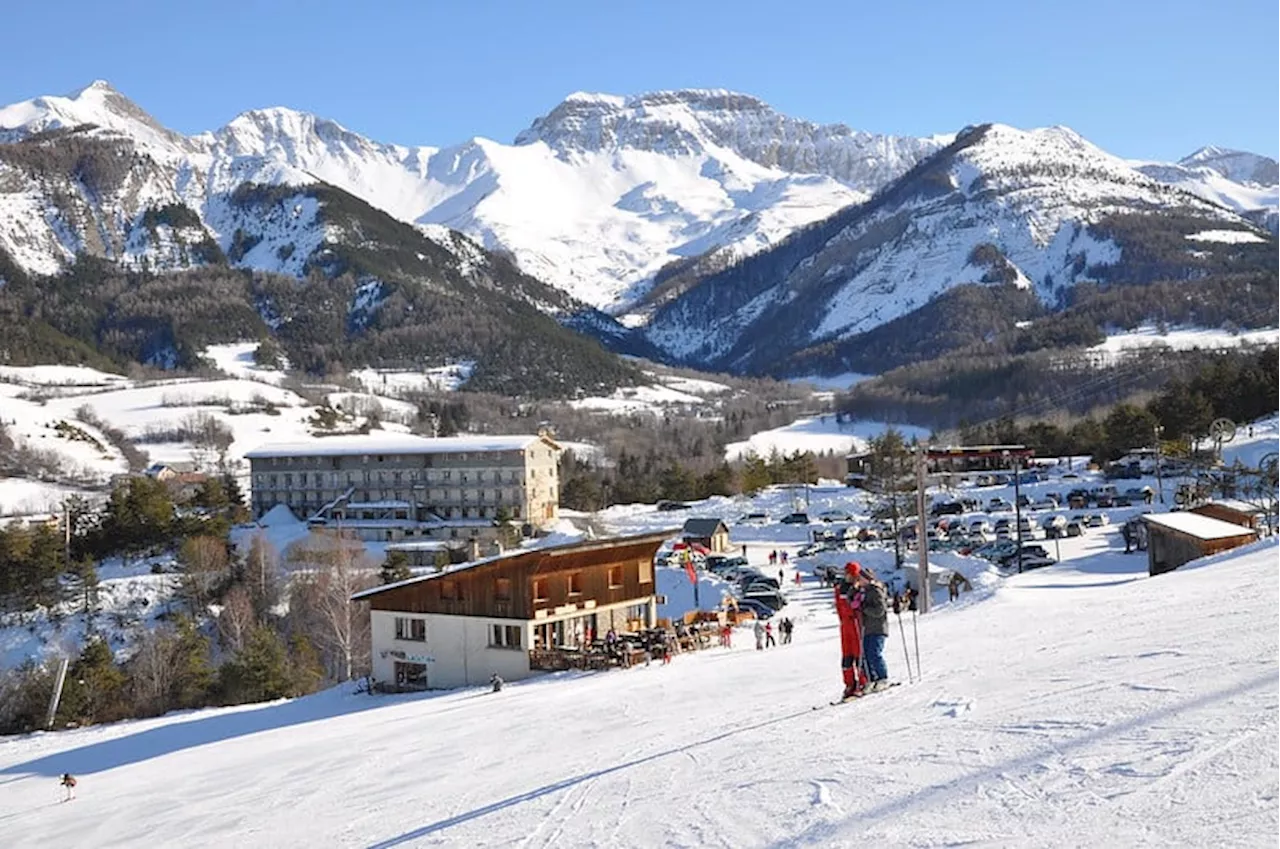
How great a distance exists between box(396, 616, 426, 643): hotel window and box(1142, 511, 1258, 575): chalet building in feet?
70.7

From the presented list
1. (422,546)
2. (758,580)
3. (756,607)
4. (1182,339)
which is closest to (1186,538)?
(756,607)

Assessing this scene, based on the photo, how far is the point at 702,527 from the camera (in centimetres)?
6738

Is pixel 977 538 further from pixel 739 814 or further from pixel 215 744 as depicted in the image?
pixel 739 814

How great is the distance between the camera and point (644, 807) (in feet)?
30.9

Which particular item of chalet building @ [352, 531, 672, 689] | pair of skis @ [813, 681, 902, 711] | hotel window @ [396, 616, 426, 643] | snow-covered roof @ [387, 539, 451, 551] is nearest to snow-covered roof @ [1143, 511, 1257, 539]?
Answer: chalet building @ [352, 531, 672, 689]

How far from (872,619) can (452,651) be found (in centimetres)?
2182

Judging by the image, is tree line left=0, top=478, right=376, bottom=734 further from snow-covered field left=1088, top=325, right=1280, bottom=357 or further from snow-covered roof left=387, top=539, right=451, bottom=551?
Result: snow-covered field left=1088, top=325, right=1280, bottom=357

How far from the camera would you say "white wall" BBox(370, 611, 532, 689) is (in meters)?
31.4

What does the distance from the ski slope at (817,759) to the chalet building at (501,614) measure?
8287mm

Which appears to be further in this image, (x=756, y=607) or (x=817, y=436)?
(x=817, y=436)

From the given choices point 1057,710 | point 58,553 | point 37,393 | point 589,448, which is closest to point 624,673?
point 1057,710

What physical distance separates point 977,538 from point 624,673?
39842 mm

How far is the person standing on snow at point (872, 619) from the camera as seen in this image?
12625 millimetres

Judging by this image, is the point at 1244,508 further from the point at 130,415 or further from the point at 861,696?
the point at 130,415
